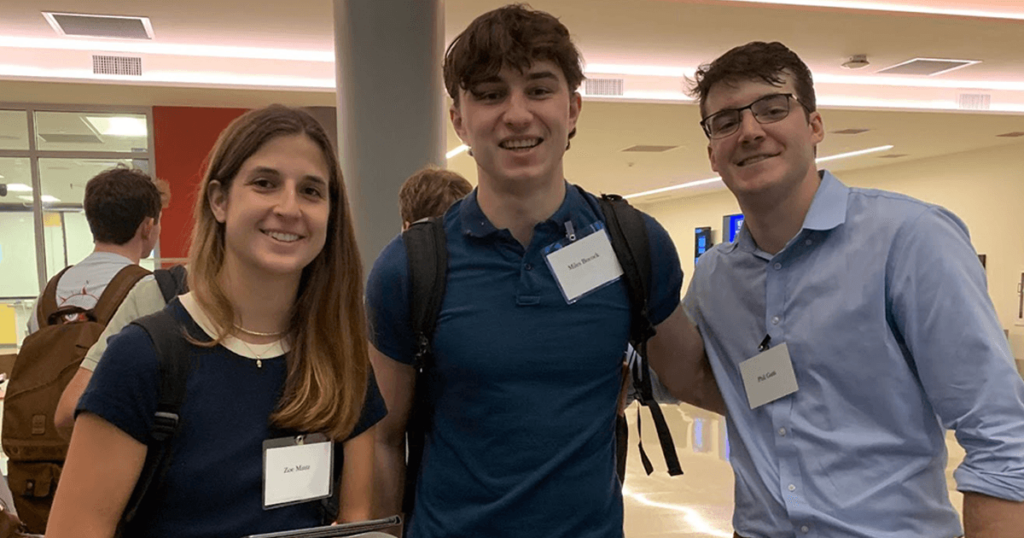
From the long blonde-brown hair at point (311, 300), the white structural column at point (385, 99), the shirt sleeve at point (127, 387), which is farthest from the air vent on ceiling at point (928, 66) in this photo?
the shirt sleeve at point (127, 387)

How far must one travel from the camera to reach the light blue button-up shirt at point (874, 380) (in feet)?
4.09

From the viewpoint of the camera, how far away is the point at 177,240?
7.40 m

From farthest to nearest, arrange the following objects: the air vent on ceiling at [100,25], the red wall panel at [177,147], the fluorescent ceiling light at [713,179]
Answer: the fluorescent ceiling light at [713,179], the red wall panel at [177,147], the air vent on ceiling at [100,25]

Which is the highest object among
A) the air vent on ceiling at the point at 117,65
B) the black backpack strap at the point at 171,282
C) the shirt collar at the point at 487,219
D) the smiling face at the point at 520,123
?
the air vent on ceiling at the point at 117,65

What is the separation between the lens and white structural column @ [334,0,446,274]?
3.86m

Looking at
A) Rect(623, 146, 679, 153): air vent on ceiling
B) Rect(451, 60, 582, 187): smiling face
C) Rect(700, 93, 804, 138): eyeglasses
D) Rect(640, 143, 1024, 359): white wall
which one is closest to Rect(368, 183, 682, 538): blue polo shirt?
Rect(451, 60, 582, 187): smiling face

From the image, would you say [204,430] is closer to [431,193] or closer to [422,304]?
[422,304]

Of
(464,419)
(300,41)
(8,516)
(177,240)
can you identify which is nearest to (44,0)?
(300,41)

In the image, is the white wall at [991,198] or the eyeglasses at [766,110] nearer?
the eyeglasses at [766,110]

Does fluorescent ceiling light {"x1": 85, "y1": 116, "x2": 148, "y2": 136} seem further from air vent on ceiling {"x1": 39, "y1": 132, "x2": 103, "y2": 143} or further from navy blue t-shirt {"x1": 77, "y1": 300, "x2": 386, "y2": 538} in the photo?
navy blue t-shirt {"x1": 77, "y1": 300, "x2": 386, "y2": 538}

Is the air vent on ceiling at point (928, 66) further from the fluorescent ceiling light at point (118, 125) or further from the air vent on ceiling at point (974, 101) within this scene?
the fluorescent ceiling light at point (118, 125)

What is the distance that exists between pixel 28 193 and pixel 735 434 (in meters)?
8.44

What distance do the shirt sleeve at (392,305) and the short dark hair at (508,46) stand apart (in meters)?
0.36

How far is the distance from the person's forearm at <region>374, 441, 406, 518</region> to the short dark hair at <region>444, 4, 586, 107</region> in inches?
29.1
